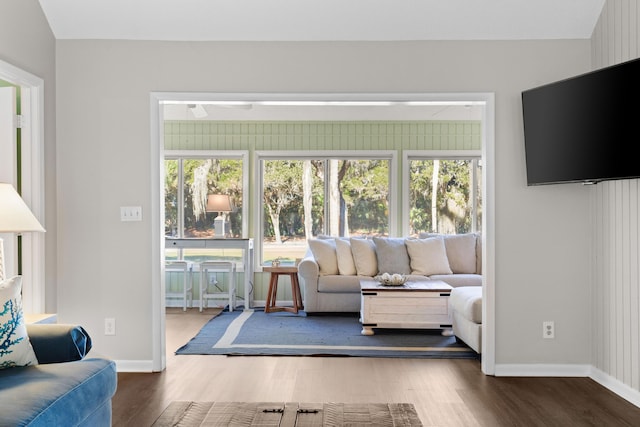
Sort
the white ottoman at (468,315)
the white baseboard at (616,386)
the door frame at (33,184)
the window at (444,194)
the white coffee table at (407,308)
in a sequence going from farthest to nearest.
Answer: the window at (444,194) < the white coffee table at (407,308) < the white ottoman at (468,315) < the door frame at (33,184) < the white baseboard at (616,386)

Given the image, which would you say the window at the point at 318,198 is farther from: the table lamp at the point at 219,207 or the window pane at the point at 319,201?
the table lamp at the point at 219,207

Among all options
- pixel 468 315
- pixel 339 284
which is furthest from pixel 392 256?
pixel 468 315

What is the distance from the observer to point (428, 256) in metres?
6.83

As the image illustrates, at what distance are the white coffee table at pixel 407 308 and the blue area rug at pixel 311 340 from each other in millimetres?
130

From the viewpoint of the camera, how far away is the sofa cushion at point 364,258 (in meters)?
6.79

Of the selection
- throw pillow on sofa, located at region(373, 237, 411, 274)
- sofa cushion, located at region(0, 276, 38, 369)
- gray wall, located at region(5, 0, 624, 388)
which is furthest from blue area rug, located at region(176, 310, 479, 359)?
sofa cushion, located at region(0, 276, 38, 369)

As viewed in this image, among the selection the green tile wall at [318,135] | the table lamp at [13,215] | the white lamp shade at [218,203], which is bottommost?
the table lamp at [13,215]

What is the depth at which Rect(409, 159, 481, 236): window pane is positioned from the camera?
773cm

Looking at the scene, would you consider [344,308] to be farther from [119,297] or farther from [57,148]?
[57,148]

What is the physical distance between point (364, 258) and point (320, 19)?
3396 millimetres

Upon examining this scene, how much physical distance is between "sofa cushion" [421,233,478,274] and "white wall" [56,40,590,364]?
2766mm

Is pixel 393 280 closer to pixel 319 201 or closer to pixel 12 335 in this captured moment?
pixel 319 201

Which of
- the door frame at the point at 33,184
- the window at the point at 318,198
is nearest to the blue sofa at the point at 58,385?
the door frame at the point at 33,184

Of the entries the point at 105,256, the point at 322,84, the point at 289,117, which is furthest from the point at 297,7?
the point at 289,117
